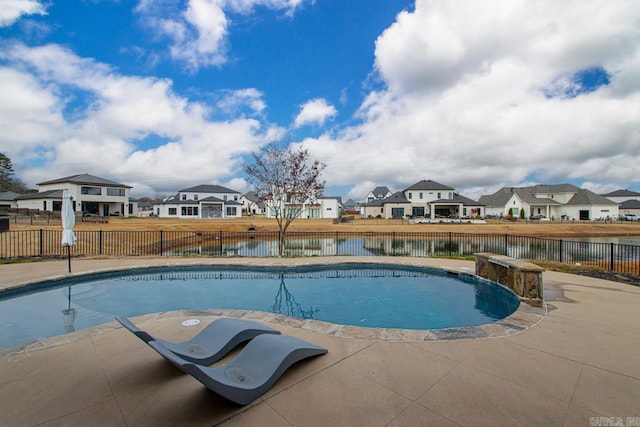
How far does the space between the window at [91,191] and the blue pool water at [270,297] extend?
40.4 m

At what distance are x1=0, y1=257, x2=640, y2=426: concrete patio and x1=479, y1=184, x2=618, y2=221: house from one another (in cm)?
5463

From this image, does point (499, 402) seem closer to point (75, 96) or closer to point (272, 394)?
point (272, 394)

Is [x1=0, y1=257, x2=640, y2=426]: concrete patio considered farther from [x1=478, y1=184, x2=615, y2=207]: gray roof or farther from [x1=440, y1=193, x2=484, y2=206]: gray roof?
[x1=478, y1=184, x2=615, y2=207]: gray roof

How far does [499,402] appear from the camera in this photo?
2.32 meters

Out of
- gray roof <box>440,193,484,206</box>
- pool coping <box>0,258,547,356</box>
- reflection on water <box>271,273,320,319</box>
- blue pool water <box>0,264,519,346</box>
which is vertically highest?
gray roof <box>440,193,484,206</box>

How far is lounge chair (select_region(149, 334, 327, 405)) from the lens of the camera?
2.00 m

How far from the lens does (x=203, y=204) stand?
4575 centimetres

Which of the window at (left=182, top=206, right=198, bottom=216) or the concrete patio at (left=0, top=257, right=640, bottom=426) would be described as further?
the window at (left=182, top=206, right=198, bottom=216)

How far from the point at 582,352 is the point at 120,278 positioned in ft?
33.7

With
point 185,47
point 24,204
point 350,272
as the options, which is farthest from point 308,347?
point 24,204

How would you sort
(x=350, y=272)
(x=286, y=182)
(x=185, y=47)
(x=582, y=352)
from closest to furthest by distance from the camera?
(x=582, y=352) → (x=350, y=272) → (x=185, y=47) → (x=286, y=182)

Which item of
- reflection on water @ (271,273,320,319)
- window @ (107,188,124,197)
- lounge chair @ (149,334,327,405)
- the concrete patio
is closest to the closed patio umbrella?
the concrete patio

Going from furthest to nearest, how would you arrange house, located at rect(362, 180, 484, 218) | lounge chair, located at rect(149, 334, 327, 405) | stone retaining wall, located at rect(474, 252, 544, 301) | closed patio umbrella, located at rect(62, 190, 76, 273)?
1. house, located at rect(362, 180, 484, 218)
2. closed patio umbrella, located at rect(62, 190, 76, 273)
3. stone retaining wall, located at rect(474, 252, 544, 301)
4. lounge chair, located at rect(149, 334, 327, 405)

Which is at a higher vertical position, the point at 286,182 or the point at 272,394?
the point at 286,182
